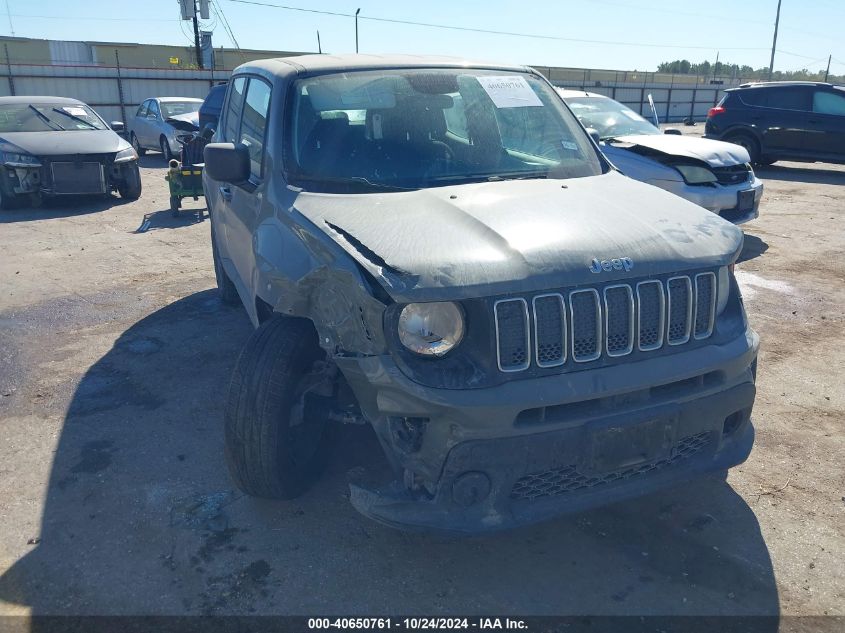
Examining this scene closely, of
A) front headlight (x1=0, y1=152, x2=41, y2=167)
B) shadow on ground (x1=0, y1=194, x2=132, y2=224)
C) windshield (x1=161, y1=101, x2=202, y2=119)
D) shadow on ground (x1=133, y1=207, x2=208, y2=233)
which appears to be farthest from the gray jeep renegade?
windshield (x1=161, y1=101, x2=202, y2=119)

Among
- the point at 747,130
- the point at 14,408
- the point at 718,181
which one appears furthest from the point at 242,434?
the point at 747,130

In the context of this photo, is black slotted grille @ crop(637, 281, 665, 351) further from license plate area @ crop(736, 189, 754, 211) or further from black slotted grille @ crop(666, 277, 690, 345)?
license plate area @ crop(736, 189, 754, 211)

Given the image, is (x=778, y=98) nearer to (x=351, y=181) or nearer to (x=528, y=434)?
(x=351, y=181)

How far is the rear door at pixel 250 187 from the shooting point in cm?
369

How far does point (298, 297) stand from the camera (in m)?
2.92

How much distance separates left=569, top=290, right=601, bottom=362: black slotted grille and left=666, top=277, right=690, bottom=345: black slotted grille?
345mm

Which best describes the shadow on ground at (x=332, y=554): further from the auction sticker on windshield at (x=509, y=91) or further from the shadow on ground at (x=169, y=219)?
the shadow on ground at (x=169, y=219)

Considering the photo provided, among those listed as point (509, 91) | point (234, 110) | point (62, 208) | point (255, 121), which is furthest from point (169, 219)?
point (509, 91)

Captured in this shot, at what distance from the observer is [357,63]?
390 centimetres

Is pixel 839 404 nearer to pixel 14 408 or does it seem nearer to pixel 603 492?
pixel 603 492

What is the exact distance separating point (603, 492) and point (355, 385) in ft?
3.26

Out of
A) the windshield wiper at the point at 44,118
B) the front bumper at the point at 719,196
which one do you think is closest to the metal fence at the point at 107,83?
the windshield wiper at the point at 44,118

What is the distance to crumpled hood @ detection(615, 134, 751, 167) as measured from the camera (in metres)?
7.93

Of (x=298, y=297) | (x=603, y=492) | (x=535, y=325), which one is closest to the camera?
(x=535, y=325)
